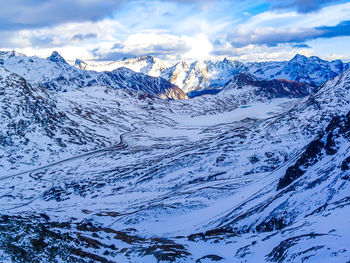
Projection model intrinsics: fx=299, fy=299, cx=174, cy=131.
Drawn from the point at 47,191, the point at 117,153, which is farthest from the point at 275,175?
the point at 117,153

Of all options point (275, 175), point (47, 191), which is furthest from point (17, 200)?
point (275, 175)

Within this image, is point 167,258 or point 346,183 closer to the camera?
point 167,258

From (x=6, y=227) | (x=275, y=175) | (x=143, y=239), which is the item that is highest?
(x=6, y=227)

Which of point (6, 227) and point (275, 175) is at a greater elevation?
point (6, 227)

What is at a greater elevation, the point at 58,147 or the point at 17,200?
the point at 58,147

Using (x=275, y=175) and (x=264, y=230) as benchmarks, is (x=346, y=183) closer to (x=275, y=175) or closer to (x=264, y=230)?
(x=264, y=230)

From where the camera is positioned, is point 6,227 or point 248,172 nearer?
point 6,227

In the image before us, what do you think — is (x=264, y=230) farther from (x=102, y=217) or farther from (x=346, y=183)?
(x=102, y=217)

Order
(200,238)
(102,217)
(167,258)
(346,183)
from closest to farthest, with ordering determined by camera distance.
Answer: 1. (167,258)
2. (346,183)
3. (200,238)
4. (102,217)

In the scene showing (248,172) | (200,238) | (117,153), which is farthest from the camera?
(117,153)
